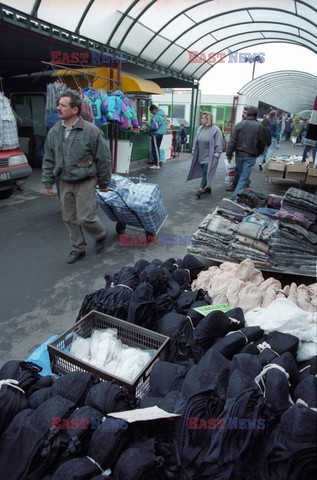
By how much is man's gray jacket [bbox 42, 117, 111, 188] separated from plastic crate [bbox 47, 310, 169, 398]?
2044mm

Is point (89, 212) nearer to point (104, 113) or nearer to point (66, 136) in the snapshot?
point (66, 136)

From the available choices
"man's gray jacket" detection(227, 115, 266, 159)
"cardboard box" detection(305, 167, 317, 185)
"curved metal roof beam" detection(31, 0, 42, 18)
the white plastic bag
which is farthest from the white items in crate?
"cardboard box" detection(305, 167, 317, 185)

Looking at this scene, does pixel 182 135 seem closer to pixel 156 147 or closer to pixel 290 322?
pixel 156 147

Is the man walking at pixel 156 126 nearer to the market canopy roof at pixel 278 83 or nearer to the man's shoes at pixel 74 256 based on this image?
the man's shoes at pixel 74 256

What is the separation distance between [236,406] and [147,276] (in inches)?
47.5

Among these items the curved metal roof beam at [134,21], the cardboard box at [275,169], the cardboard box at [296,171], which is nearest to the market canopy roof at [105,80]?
the curved metal roof beam at [134,21]

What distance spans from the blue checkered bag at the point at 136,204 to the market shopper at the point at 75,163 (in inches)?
13.9

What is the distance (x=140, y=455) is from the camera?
117 centimetres

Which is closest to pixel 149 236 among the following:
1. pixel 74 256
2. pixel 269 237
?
pixel 74 256

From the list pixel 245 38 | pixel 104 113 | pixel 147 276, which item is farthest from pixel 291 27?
pixel 147 276

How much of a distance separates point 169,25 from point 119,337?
967 cm

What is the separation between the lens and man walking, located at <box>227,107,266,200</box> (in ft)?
20.4

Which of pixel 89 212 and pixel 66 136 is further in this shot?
pixel 89 212

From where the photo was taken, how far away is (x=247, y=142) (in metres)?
6.32
